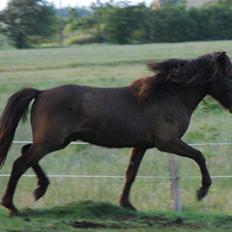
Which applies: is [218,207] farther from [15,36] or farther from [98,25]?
[98,25]

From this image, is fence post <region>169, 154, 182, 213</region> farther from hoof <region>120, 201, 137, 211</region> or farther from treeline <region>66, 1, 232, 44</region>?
treeline <region>66, 1, 232, 44</region>

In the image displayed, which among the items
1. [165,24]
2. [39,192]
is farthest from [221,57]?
[165,24]

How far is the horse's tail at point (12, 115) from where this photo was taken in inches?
283

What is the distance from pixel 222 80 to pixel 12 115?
90.4 inches

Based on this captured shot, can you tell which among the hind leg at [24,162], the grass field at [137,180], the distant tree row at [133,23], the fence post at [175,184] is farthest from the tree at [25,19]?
the hind leg at [24,162]

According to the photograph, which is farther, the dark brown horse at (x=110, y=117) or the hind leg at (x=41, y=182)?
the hind leg at (x=41, y=182)

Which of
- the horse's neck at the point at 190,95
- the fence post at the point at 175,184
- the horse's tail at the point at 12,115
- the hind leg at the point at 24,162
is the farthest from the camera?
the fence post at the point at 175,184

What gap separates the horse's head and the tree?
64.8 meters

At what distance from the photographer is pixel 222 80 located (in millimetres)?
7492

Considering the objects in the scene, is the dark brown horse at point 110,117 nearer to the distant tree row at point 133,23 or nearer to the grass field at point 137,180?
the grass field at point 137,180

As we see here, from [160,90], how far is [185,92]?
0.30m

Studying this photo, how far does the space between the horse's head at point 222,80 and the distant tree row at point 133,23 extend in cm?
5981

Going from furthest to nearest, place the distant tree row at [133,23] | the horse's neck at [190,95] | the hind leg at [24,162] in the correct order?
the distant tree row at [133,23] < the horse's neck at [190,95] < the hind leg at [24,162]

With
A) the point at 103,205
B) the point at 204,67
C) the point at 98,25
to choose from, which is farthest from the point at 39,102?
the point at 98,25
